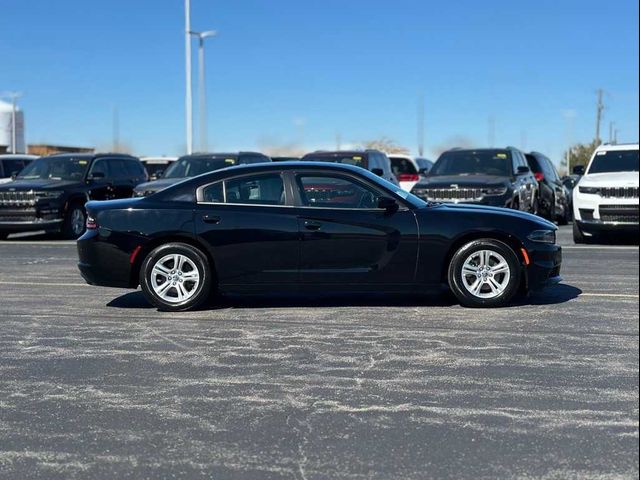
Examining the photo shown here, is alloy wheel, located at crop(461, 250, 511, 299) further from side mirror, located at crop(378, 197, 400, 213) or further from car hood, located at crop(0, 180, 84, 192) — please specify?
car hood, located at crop(0, 180, 84, 192)

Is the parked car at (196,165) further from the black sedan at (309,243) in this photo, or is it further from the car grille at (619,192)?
the black sedan at (309,243)

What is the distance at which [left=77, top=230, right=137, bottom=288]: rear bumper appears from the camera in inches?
Answer: 347

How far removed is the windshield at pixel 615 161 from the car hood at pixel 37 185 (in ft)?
34.9

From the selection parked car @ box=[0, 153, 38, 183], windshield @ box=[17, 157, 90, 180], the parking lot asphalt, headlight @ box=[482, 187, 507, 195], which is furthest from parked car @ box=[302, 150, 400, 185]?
the parking lot asphalt

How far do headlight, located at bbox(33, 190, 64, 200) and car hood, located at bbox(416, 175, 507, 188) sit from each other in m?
7.43

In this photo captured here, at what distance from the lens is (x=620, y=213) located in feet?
48.4

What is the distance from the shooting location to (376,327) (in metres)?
7.77

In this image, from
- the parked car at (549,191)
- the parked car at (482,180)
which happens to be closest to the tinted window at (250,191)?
the parked car at (482,180)

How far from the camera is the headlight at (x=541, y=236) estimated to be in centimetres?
876

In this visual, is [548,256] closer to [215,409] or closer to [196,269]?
[196,269]

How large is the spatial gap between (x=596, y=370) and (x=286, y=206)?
3.75 meters

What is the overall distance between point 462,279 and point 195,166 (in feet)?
34.8

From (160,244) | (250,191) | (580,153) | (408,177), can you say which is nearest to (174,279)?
(160,244)

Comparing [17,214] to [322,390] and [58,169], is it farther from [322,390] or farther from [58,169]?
Result: [322,390]
